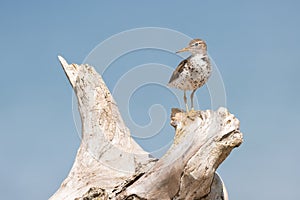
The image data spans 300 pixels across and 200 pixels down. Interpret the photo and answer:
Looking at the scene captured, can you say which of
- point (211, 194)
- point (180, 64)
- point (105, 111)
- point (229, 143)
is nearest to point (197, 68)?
A: point (180, 64)

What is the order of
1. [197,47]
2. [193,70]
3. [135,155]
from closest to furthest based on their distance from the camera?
1. [193,70]
2. [197,47]
3. [135,155]

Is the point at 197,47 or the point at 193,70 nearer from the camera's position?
the point at 193,70

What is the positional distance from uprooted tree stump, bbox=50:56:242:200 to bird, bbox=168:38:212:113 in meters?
0.40

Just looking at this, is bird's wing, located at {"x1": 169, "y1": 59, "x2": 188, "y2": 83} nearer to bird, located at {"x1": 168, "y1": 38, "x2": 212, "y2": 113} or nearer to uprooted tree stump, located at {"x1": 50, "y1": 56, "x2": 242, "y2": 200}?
bird, located at {"x1": 168, "y1": 38, "x2": 212, "y2": 113}

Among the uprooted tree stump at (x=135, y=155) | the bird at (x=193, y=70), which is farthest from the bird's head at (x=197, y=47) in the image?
the uprooted tree stump at (x=135, y=155)

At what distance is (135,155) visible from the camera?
7.48 metres

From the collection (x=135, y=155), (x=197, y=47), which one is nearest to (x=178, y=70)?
(x=197, y=47)

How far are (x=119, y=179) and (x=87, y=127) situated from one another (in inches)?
49.8

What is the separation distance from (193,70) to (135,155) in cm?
187

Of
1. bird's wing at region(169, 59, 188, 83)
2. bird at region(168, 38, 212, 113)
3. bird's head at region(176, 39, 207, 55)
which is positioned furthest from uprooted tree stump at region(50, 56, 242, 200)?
bird's head at region(176, 39, 207, 55)

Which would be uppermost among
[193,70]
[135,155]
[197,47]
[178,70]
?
[197,47]

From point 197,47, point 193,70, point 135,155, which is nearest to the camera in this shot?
point 193,70

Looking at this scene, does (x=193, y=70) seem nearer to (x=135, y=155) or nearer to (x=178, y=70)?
(x=178, y=70)

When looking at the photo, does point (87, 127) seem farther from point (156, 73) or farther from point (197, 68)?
point (197, 68)
